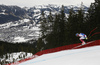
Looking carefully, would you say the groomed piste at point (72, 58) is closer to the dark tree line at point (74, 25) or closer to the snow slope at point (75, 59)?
the snow slope at point (75, 59)

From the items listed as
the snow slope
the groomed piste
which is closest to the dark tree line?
the groomed piste

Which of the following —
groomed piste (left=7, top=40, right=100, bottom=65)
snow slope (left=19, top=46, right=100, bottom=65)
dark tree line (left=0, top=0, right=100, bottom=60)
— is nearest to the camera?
snow slope (left=19, top=46, right=100, bottom=65)

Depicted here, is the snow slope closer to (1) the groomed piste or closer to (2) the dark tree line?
(1) the groomed piste

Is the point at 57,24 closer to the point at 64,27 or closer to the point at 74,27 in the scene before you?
the point at 64,27

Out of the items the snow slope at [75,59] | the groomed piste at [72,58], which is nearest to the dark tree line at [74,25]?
the groomed piste at [72,58]

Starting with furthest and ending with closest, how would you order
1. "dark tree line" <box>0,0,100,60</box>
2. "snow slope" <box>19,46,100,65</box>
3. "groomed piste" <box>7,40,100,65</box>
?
1. "dark tree line" <box>0,0,100,60</box>
2. "groomed piste" <box>7,40,100,65</box>
3. "snow slope" <box>19,46,100,65</box>

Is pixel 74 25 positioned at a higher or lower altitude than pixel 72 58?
lower

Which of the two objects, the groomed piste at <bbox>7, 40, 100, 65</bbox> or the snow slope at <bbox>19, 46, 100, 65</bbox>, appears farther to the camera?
the groomed piste at <bbox>7, 40, 100, 65</bbox>

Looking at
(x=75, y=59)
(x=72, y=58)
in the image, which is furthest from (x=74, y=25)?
(x=75, y=59)

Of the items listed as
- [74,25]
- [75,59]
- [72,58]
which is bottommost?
[74,25]

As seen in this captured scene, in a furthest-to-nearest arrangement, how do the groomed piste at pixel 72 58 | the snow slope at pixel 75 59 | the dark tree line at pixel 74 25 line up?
the dark tree line at pixel 74 25 → the groomed piste at pixel 72 58 → the snow slope at pixel 75 59

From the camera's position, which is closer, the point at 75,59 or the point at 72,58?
the point at 75,59

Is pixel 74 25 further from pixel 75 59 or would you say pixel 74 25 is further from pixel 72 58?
pixel 75 59

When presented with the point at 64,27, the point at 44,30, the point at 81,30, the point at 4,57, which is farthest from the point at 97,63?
the point at 4,57
